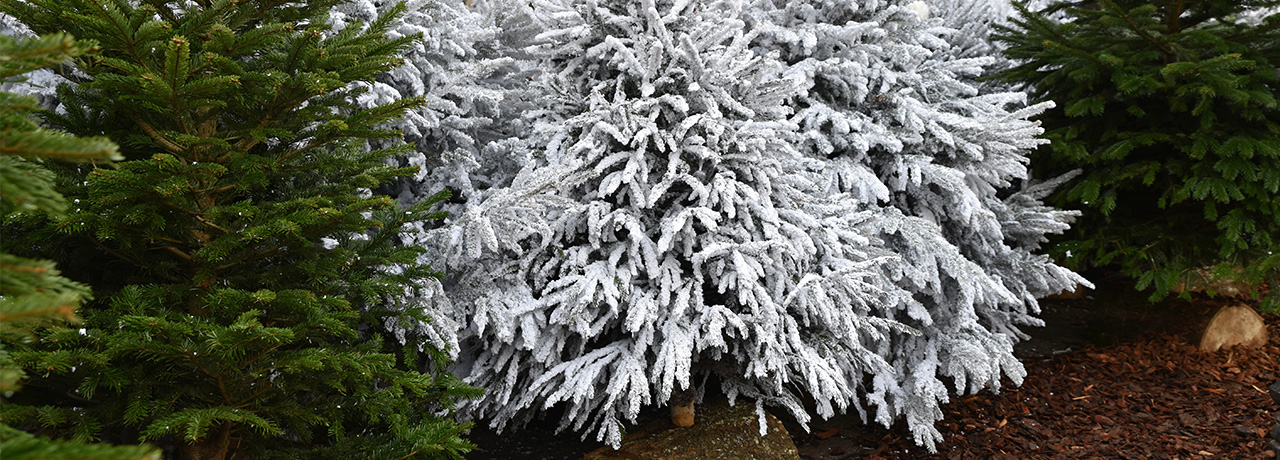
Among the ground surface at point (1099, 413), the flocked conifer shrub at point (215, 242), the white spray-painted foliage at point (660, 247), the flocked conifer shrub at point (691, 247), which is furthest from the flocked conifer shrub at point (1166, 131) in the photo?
the flocked conifer shrub at point (215, 242)

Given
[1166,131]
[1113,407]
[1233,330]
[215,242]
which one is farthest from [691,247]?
[1233,330]

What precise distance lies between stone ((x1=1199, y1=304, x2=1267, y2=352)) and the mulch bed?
0.08 meters

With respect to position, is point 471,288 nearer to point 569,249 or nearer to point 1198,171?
point 569,249

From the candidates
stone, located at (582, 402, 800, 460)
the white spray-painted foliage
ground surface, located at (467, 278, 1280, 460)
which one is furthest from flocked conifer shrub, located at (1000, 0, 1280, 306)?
stone, located at (582, 402, 800, 460)

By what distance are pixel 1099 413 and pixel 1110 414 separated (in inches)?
2.2

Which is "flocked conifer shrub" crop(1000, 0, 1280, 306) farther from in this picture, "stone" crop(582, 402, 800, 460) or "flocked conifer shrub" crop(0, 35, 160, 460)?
"flocked conifer shrub" crop(0, 35, 160, 460)

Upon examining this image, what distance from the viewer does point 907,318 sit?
4406 millimetres

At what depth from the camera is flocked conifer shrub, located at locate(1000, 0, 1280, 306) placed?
4383 millimetres

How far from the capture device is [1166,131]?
482 centimetres

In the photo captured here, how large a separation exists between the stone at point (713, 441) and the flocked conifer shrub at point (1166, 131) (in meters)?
2.87

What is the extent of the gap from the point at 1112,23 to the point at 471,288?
14.5 ft

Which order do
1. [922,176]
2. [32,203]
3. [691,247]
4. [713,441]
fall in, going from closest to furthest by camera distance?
1. [32,203]
2. [691,247]
3. [713,441]
4. [922,176]

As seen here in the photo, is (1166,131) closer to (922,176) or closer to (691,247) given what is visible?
(922,176)

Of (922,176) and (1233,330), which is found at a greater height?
(922,176)
